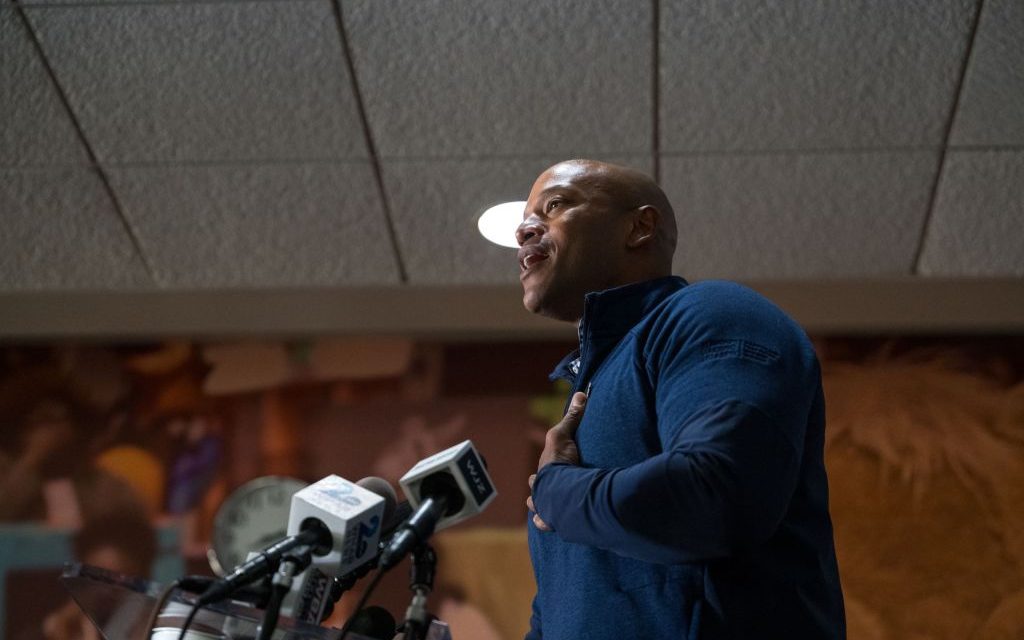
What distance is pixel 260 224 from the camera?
3.62m

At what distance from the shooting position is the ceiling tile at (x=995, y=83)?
297 cm

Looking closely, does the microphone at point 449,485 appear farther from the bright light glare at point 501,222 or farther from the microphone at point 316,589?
the bright light glare at point 501,222

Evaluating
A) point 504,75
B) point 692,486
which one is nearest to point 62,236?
point 504,75

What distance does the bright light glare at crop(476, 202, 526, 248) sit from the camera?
3395mm

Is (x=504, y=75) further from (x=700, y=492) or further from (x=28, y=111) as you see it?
(x=700, y=492)

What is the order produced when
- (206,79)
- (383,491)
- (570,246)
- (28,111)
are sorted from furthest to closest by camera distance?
(28,111), (206,79), (570,246), (383,491)

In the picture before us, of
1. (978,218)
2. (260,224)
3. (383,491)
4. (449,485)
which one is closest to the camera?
(449,485)

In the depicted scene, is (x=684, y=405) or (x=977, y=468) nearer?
(x=684, y=405)

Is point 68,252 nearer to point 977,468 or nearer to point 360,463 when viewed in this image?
point 360,463

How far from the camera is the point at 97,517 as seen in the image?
3.73 m

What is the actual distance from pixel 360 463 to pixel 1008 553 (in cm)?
202

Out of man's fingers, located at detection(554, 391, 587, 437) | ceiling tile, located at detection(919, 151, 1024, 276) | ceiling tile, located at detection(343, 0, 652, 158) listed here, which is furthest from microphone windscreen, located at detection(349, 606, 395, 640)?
ceiling tile, located at detection(919, 151, 1024, 276)

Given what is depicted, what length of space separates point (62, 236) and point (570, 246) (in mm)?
2584

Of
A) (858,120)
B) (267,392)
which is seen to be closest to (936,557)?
(858,120)
